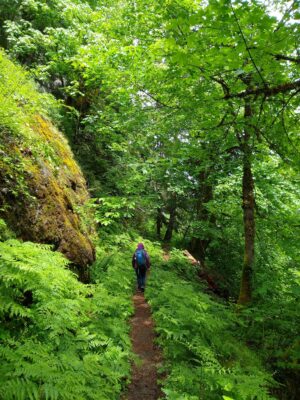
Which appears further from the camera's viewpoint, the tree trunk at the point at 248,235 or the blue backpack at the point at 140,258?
the blue backpack at the point at 140,258

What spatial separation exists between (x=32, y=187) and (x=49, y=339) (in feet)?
12.0

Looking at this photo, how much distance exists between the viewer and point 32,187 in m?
6.89

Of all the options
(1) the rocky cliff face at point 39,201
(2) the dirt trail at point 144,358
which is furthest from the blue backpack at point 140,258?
(1) the rocky cliff face at point 39,201

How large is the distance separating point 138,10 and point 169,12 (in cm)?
331

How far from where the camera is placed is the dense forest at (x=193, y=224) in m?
3.96

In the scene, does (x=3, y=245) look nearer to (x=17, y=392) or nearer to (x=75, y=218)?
(x=17, y=392)

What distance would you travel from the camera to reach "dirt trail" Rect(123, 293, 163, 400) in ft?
16.4

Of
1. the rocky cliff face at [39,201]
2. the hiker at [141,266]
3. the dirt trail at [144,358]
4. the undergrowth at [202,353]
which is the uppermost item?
the rocky cliff face at [39,201]

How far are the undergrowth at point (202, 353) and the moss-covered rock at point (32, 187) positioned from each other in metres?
2.53

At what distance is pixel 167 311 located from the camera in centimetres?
752

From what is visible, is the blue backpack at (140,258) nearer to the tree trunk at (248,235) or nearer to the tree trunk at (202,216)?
the tree trunk at (248,235)

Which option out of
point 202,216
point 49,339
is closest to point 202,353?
point 49,339

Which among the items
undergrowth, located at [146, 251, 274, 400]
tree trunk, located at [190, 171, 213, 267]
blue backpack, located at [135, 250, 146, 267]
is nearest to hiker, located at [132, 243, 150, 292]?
blue backpack, located at [135, 250, 146, 267]

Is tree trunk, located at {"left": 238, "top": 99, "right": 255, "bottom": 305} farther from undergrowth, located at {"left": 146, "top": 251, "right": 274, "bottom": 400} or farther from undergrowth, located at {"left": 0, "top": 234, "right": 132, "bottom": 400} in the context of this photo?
undergrowth, located at {"left": 0, "top": 234, "right": 132, "bottom": 400}
